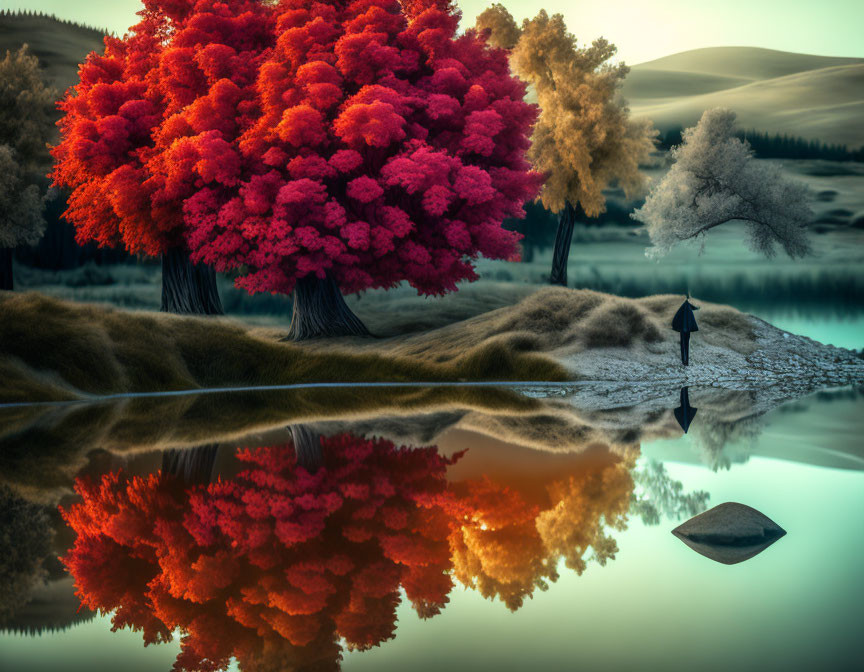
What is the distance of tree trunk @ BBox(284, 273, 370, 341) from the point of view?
→ 29.8 meters

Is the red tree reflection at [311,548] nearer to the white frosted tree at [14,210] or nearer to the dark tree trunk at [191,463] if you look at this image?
the dark tree trunk at [191,463]

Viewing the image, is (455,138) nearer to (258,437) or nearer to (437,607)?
(258,437)

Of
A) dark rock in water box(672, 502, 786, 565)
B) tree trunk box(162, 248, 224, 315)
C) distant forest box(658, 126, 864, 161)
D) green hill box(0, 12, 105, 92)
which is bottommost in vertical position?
dark rock in water box(672, 502, 786, 565)

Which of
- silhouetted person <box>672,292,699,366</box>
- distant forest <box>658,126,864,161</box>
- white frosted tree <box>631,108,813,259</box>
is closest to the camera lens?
silhouetted person <box>672,292,699,366</box>

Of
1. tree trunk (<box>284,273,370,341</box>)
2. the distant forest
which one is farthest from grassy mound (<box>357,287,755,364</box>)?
the distant forest

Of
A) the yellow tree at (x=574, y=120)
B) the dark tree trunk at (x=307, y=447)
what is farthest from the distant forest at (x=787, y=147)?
the dark tree trunk at (x=307, y=447)

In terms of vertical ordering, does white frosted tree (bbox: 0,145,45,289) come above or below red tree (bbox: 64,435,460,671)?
above

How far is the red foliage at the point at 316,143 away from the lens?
2584 centimetres

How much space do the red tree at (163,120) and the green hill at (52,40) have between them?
34842 millimetres

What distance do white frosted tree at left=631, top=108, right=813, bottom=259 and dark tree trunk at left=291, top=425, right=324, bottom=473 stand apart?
27.8m

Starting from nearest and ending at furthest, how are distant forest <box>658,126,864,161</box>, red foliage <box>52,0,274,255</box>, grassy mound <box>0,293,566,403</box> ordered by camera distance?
1. grassy mound <box>0,293,566,403</box>
2. red foliage <box>52,0,274,255</box>
3. distant forest <box>658,126,864,161</box>

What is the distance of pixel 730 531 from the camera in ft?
→ 26.2

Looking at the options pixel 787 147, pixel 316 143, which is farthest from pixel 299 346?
pixel 787 147

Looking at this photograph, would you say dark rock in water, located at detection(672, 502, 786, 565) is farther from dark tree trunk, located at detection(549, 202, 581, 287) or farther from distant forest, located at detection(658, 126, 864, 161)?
distant forest, located at detection(658, 126, 864, 161)
